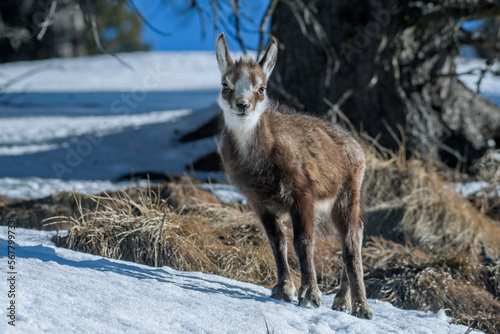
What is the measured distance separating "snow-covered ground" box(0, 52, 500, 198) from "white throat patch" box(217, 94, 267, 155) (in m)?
2.52

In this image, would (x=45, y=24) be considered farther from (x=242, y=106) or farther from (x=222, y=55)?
(x=242, y=106)

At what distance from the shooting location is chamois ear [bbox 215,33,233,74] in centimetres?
383

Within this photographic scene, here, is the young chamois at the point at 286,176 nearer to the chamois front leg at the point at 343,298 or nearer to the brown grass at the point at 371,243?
the chamois front leg at the point at 343,298

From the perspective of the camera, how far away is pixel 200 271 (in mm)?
4516

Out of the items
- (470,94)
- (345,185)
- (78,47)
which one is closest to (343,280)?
(345,185)

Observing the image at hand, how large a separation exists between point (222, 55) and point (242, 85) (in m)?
0.34

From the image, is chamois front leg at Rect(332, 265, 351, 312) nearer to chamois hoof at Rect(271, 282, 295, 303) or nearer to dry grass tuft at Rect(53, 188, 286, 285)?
chamois hoof at Rect(271, 282, 295, 303)

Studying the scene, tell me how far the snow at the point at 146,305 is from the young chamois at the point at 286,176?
9.3 inches

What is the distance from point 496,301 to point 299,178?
2.38 m

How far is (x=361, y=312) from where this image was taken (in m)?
3.73

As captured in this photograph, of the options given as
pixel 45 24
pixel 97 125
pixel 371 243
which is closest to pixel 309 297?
pixel 371 243

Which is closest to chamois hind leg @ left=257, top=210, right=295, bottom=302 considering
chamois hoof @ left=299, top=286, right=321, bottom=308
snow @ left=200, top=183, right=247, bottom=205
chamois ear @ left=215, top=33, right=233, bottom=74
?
chamois hoof @ left=299, top=286, right=321, bottom=308

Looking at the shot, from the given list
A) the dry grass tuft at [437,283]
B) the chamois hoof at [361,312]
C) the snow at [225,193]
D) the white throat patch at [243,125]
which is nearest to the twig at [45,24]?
the snow at [225,193]

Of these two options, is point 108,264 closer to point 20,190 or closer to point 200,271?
point 200,271
